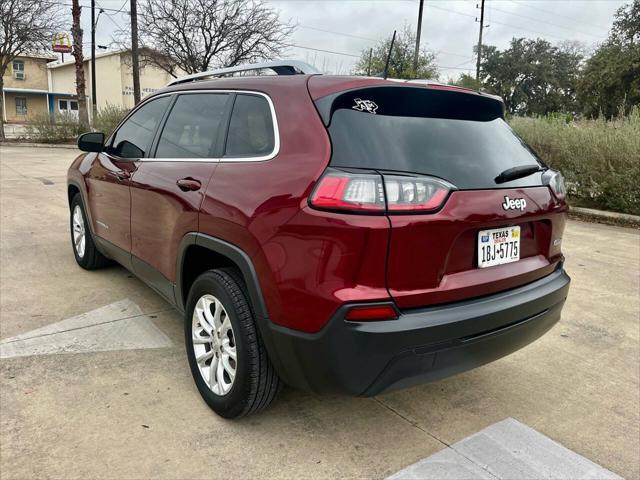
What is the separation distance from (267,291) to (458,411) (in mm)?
1345

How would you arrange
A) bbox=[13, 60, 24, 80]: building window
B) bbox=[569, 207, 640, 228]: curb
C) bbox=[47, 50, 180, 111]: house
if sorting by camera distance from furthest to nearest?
bbox=[13, 60, 24, 80]: building window
bbox=[47, 50, 180, 111]: house
bbox=[569, 207, 640, 228]: curb

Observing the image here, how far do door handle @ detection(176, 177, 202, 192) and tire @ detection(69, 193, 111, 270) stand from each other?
220 cm

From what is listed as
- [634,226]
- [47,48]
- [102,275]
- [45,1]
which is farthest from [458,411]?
[47,48]

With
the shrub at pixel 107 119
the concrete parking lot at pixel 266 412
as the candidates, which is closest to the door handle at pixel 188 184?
the concrete parking lot at pixel 266 412

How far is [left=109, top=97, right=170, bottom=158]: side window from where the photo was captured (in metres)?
3.53

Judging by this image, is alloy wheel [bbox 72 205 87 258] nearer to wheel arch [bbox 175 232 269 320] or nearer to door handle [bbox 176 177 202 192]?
wheel arch [bbox 175 232 269 320]

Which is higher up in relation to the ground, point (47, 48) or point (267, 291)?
point (47, 48)

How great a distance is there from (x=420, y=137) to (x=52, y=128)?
23.5 metres

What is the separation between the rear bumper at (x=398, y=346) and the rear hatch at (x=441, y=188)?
0.07 meters

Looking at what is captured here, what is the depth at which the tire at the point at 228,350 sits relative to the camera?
2.34 meters

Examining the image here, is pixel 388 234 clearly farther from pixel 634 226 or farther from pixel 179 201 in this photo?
pixel 634 226

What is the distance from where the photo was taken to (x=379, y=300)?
1982mm

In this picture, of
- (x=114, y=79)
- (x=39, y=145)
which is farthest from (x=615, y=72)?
(x=114, y=79)

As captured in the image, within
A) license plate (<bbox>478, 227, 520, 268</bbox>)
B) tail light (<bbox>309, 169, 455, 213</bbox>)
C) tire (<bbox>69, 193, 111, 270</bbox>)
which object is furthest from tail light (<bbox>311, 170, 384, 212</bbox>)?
tire (<bbox>69, 193, 111, 270</bbox>)
